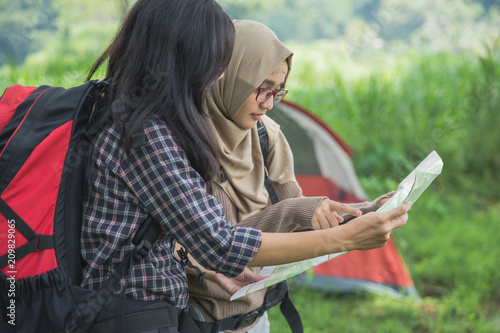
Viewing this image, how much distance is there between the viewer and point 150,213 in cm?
128

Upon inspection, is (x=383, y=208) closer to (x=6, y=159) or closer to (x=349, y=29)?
(x=6, y=159)

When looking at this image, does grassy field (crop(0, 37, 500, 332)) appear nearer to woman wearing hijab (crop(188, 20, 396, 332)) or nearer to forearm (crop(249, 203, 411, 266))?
woman wearing hijab (crop(188, 20, 396, 332))

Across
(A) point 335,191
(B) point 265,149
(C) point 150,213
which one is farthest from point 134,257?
(A) point 335,191

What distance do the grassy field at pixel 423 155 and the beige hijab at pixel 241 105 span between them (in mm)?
1472

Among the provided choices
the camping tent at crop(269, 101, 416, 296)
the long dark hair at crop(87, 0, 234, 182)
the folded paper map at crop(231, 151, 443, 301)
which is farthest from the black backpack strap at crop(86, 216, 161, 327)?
the camping tent at crop(269, 101, 416, 296)

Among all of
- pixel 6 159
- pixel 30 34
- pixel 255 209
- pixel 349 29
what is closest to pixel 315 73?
pixel 349 29

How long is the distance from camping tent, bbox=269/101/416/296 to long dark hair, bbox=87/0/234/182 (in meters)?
2.34

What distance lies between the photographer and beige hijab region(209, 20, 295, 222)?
1.57 metres

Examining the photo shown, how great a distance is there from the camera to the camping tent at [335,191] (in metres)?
3.69

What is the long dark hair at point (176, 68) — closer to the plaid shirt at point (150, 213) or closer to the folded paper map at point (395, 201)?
the plaid shirt at point (150, 213)

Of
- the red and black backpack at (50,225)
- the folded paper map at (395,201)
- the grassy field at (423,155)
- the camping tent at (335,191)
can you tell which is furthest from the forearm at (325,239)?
the camping tent at (335,191)

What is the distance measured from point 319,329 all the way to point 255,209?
1.92 meters

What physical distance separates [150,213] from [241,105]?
453 mm

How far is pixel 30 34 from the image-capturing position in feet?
16.0
